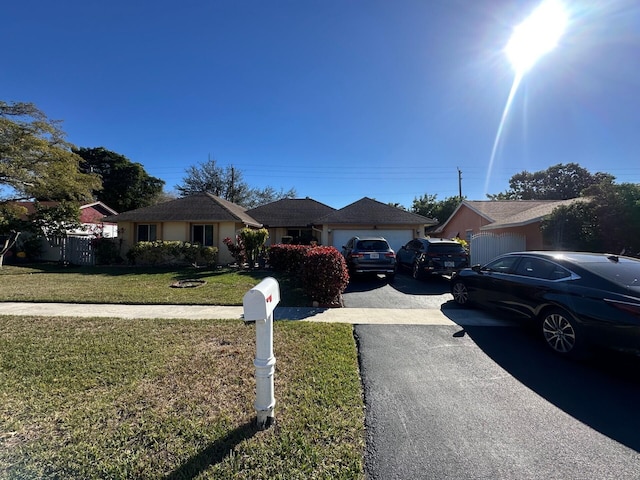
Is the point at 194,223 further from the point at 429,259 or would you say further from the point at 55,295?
the point at 429,259

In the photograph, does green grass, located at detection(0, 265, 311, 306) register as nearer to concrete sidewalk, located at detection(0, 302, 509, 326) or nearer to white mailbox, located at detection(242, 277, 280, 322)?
concrete sidewalk, located at detection(0, 302, 509, 326)

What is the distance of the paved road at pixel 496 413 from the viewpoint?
2441mm

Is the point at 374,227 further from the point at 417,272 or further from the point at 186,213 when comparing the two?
the point at 186,213

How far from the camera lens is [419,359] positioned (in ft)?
14.9

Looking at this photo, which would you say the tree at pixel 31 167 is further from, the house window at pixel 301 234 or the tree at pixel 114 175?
the tree at pixel 114 175

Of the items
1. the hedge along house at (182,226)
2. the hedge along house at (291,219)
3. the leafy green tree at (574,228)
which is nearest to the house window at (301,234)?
the hedge along house at (291,219)

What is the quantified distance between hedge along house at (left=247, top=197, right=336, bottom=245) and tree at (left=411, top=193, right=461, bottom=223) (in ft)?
55.2

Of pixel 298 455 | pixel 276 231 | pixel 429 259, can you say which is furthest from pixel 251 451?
pixel 276 231

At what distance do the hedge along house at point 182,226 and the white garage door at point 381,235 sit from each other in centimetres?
562

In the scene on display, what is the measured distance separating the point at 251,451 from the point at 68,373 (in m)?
2.99

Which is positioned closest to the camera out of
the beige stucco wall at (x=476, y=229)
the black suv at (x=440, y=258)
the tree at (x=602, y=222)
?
the tree at (x=602, y=222)

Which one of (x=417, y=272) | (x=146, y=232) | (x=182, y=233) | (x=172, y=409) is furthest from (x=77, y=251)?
(x=172, y=409)

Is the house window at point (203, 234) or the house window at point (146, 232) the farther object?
the house window at point (146, 232)

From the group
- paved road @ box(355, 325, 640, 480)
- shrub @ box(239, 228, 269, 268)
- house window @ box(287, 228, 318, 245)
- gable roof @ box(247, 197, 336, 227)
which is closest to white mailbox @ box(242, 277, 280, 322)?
paved road @ box(355, 325, 640, 480)
